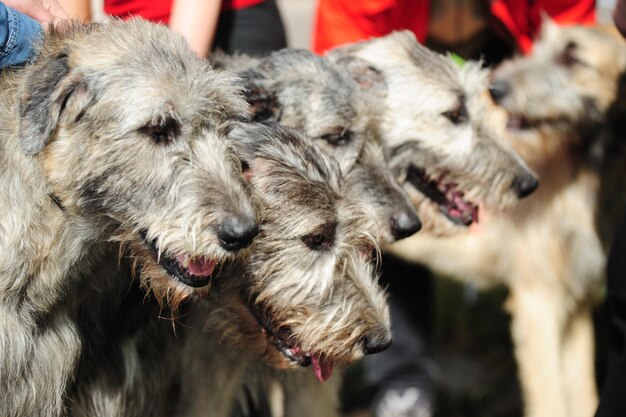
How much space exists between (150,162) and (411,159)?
193 centimetres

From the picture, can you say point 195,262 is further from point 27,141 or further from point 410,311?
point 410,311

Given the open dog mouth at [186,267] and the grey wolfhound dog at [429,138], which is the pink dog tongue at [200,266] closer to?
the open dog mouth at [186,267]

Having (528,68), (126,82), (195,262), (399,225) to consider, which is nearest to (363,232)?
(399,225)

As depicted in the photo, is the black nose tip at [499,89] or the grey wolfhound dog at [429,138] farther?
the black nose tip at [499,89]

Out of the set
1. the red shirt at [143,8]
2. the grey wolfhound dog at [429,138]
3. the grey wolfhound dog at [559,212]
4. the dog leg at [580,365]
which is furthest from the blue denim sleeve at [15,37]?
the dog leg at [580,365]

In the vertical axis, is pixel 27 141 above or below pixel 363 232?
above

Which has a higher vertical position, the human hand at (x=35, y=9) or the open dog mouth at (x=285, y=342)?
the human hand at (x=35, y=9)

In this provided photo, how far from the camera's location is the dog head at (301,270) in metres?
3.42

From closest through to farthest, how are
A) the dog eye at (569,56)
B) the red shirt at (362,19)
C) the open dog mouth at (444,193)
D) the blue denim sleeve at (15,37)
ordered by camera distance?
the blue denim sleeve at (15,37)
the open dog mouth at (444,193)
the red shirt at (362,19)
the dog eye at (569,56)

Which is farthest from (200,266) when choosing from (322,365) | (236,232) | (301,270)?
(322,365)

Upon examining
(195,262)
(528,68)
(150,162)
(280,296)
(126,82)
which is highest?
(126,82)

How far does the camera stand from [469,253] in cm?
566

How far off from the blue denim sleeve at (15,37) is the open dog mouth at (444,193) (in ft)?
6.97

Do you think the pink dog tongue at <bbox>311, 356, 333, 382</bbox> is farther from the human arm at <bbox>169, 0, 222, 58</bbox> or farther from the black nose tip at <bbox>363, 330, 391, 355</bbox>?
the human arm at <bbox>169, 0, 222, 58</bbox>
